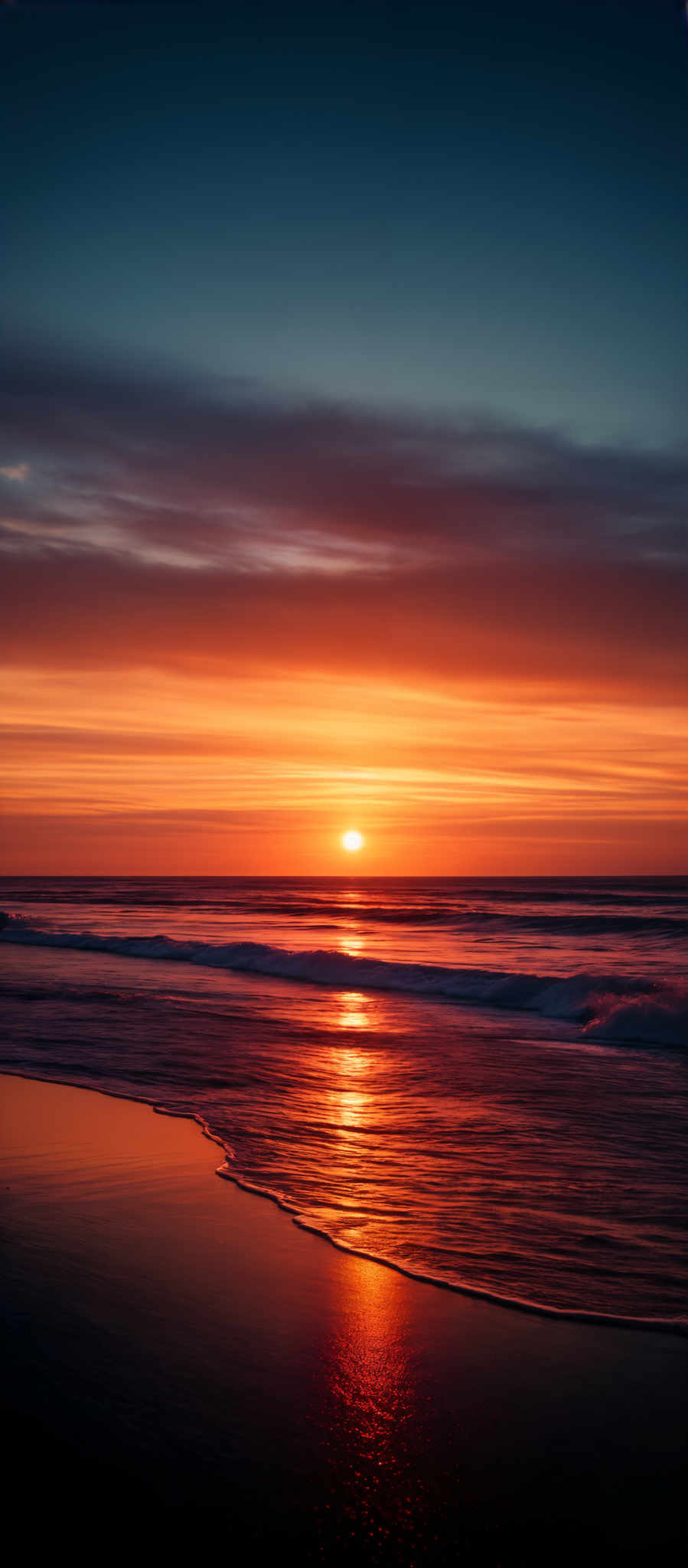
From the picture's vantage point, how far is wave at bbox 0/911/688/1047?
13.8 metres

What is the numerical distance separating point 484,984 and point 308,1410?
15391 millimetres

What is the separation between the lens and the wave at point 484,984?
45.3 feet

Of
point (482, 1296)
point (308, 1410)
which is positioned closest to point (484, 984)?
point (482, 1296)

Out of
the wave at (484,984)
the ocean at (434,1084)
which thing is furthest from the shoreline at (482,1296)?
the wave at (484,984)

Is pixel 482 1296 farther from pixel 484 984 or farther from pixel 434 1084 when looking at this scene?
pixel 484 984

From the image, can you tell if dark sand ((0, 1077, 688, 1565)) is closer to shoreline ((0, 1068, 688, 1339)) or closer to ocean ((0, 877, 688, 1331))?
shoreline ((0, 1068, 688, 1339))

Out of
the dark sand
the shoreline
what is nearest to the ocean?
the shoreline

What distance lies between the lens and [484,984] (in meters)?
18.5

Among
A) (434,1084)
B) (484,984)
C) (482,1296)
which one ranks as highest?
(482,1296)

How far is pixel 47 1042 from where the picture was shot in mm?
11594

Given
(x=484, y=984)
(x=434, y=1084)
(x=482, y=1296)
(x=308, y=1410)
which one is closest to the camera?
(x=308, y=1410)

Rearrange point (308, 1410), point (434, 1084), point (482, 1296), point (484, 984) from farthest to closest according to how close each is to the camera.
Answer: point (484, 984)
point (434, 1084)
point (482, 1296)
point (308, 1410)

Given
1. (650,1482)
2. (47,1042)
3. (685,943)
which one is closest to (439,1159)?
(650,1482)

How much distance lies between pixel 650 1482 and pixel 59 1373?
2241 mm
